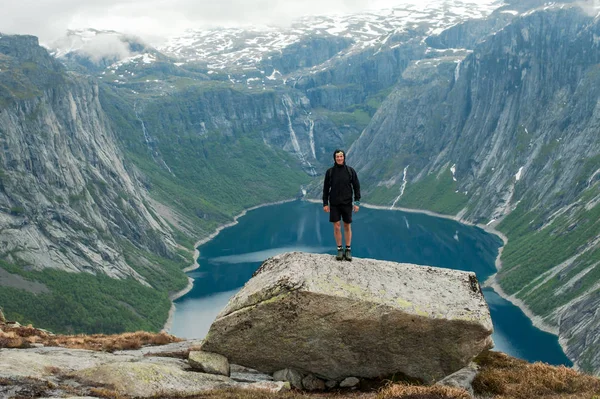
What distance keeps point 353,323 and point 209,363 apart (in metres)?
7.48

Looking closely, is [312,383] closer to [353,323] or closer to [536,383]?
[353,323]

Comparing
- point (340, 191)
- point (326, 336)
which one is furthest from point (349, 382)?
point (340, 191)

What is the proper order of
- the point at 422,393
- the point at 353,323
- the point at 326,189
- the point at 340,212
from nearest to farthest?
the point at 422,393
the point at 353,323
the point at 326,189
the point at 340,212

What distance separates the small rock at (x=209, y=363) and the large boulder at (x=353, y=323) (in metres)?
0.47

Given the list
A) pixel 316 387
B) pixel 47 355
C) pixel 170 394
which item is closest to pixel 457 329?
pixel 316 387

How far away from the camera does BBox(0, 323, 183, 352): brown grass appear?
35625 mm

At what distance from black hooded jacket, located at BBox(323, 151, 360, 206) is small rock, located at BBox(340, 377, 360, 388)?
29.7 feet

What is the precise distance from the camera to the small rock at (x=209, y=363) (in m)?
30.2

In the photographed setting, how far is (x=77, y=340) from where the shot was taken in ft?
134

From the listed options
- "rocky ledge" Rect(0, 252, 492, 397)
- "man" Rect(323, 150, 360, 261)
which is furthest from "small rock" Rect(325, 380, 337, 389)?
"man" Rect(323, 150, 360, 261)

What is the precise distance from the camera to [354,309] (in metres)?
28.9

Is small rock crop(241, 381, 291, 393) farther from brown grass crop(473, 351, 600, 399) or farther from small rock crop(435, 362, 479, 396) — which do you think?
brown grass crop(473, 351, 600, 399)

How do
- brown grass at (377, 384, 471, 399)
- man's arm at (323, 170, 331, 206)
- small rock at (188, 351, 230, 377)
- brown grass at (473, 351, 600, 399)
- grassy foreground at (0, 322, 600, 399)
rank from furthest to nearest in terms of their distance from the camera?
man's arm at (323, 170, 331, 206)
small rock at (188, 351, 230, 377)
brown grass at (473, 351, 600, 399)
grassy foreground at (0, 322, 600, 399)
brown grass at (377, 384, 471, 399)

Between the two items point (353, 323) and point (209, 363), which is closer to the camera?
point (353, 323)
